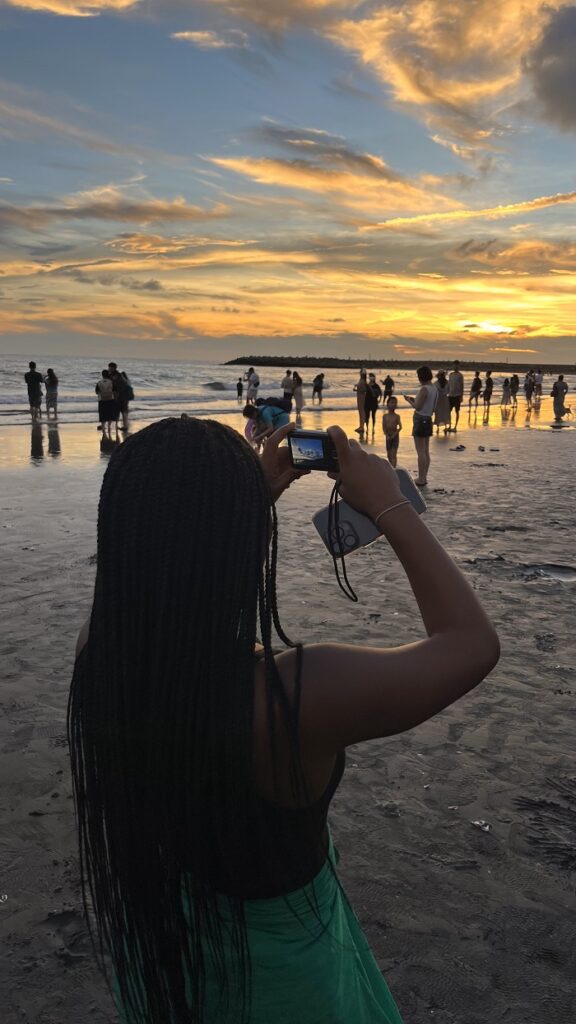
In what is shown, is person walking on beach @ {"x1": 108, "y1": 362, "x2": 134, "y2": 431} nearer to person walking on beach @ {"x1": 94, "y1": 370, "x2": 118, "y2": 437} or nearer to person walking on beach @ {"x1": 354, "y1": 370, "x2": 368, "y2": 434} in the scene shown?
person walking on beach @ {"x1": 94, "y1": 370, "x2": 118, "y2": 437}

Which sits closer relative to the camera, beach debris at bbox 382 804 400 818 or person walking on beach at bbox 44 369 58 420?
beach debris at bbox 382 804 400 818

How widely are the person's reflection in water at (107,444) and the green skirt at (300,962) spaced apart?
650 inches

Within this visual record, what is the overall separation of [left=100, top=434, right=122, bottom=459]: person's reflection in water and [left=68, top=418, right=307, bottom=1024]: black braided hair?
16397 millimetres

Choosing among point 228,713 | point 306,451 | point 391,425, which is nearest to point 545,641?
point 306,451

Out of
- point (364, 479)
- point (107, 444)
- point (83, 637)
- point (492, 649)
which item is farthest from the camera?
point (107, 444)

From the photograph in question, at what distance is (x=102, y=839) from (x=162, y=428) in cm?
87

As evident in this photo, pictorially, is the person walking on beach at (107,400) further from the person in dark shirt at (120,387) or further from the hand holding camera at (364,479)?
the hand holding camera at (364,479)

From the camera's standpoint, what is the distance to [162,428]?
56.1 inches

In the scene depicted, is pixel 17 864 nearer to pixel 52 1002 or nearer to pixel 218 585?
pixel 52 1002

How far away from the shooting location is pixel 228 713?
1355 mm

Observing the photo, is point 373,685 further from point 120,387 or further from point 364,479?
point 120,387

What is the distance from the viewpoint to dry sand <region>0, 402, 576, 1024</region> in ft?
9.55

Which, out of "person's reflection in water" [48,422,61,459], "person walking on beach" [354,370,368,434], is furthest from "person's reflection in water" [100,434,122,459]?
"person walking on beach" [354,370,368,434]

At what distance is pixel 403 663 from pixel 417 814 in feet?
9.64
